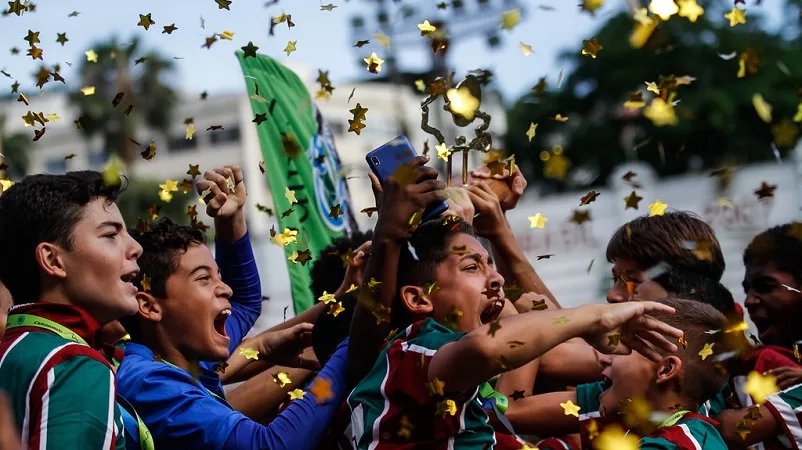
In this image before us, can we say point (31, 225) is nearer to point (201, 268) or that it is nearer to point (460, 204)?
point (201, 268)

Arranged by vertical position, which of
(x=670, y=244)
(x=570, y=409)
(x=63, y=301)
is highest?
(x=63, y=301)

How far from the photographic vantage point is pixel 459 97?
3.73 m

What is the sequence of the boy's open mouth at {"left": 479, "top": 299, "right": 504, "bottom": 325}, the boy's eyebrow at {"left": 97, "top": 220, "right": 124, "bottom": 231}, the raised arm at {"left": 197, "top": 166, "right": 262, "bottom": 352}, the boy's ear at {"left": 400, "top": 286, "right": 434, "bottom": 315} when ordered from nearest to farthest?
the boy's eyebrow at {"left": 97, "top": 220, "right": 124, "bottom": 231}
the boy's ear at {"left": 400, "top": 286, "right": 434, "bottom": 315}
the boy's open mouth at {"left": 479, "top": 299, "right": 504, "bottom": 325}
the raised arm at {"left": 197, "top": 166, "right": 262, "bottom": 352}

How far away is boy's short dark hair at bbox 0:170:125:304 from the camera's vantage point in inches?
123

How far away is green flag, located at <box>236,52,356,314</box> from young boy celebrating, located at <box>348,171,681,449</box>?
6.76 ft

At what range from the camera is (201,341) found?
3834mm

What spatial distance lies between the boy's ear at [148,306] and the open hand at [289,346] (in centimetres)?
44

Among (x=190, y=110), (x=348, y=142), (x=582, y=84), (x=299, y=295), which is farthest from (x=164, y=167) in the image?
(x=299, y=295)

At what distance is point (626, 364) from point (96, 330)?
63.5 inches

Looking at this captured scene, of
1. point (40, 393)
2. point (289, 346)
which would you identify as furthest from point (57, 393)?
point (289, 346)

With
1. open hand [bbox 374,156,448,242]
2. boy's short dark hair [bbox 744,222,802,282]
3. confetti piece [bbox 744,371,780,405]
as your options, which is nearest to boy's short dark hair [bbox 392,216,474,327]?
open hand [bbox 374,156,448,242]

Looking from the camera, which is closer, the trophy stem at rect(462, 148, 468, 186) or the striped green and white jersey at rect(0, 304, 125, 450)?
the striped green and white jersey at rect(0, 304, 125, 450)

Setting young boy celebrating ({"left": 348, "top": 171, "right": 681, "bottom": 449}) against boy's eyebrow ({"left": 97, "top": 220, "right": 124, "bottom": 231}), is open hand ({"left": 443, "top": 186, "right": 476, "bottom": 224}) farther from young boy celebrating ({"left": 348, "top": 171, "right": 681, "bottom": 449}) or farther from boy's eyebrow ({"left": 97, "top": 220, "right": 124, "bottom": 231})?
boy's eyebrow ({"left": 97, "top": 220, "right": 124, "bottom": 231})

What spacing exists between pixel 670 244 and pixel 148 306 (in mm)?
1906
